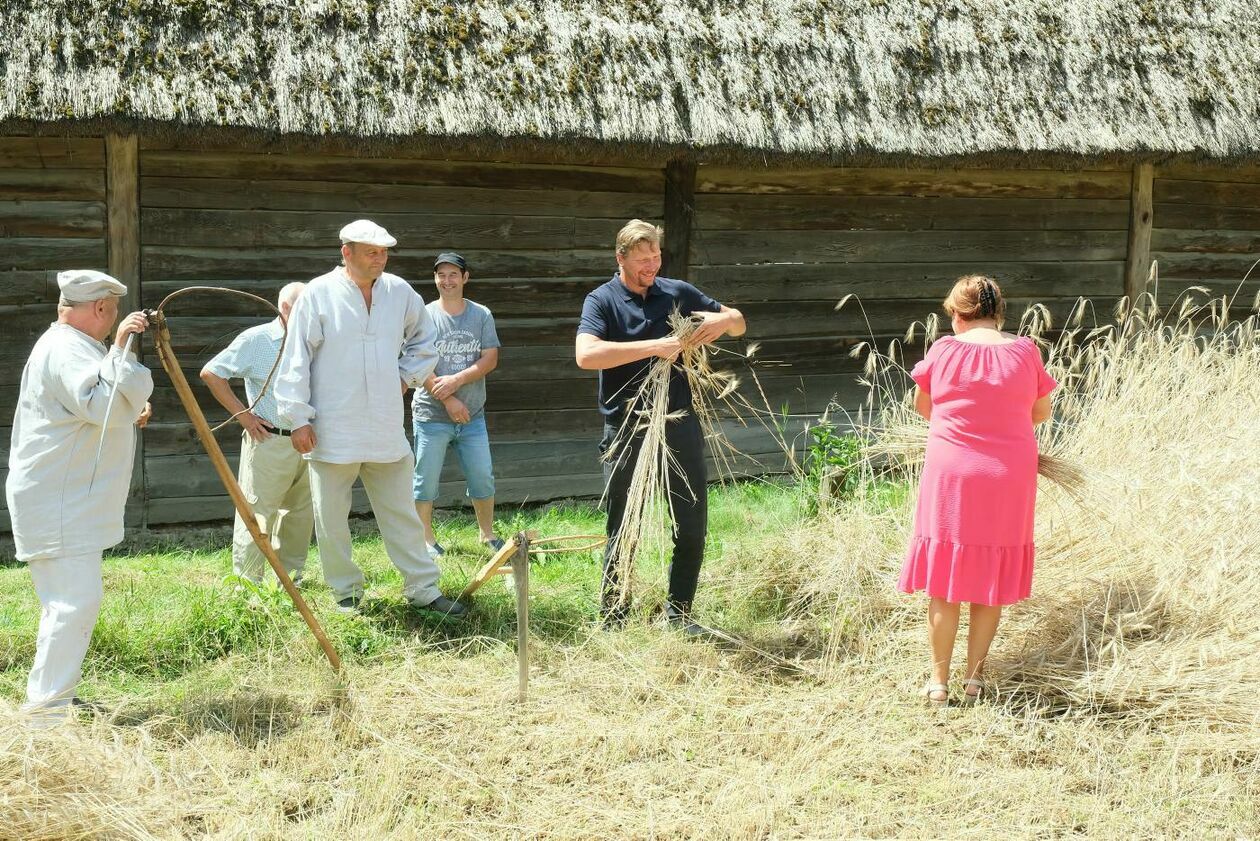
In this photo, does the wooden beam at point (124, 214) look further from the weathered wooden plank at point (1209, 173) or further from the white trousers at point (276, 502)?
the weathered wooden plank at point (1209, 173)

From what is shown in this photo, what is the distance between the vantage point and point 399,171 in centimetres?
651

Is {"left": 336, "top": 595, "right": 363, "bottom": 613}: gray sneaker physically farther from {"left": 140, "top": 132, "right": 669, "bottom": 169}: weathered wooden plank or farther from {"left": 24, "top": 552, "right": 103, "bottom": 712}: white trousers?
{"left": 140, "top": 132, "right": 669, "bottom": 169}: weathered wooden plank

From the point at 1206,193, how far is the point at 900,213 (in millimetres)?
2490

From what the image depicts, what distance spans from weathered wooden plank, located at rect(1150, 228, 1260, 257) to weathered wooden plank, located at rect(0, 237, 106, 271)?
22.1 ft

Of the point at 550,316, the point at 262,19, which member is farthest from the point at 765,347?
the point at 262,19

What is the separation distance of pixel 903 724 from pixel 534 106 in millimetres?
3730

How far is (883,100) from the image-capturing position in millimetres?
6973

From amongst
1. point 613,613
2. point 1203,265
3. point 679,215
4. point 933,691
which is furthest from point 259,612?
point 1203,265

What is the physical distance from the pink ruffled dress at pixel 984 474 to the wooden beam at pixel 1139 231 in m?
4.96

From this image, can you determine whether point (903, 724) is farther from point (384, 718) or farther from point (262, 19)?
point (262, 19)

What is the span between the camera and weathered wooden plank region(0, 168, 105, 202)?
19.3ft

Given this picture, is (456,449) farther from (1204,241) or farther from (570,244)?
(1204,241)

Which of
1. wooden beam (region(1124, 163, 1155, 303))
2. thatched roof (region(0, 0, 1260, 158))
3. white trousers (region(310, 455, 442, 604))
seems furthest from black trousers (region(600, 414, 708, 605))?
wooden beam (region(1124, 163, 1155, 303))

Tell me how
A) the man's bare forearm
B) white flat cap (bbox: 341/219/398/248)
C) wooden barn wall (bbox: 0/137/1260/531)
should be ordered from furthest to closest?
wooden barn wall (bbox: 0/137/1260/531) → white flat cap (bbox: 341/219/398/248) → the man's bare forearm
